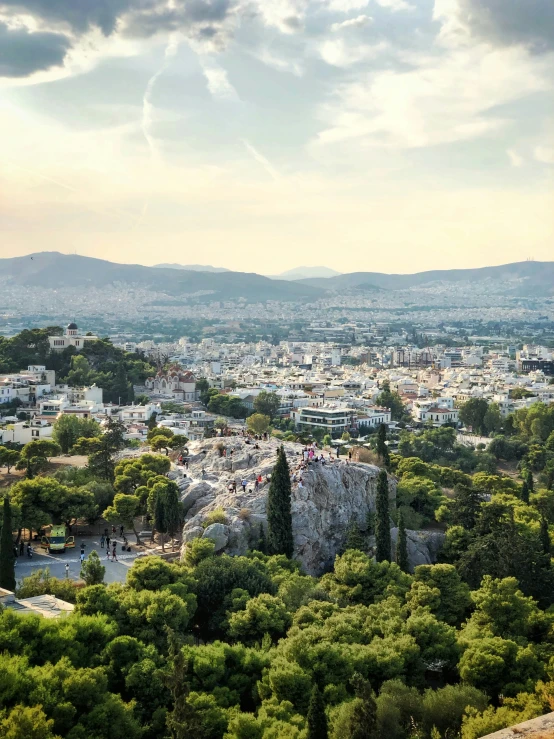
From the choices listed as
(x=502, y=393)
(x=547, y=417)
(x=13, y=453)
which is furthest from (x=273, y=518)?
(x=502, y=393)

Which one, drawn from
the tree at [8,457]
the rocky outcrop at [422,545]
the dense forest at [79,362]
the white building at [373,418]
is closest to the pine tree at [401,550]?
the rocky outcrop at [422,545]

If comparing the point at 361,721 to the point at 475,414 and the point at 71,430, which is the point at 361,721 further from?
the point at 475,414

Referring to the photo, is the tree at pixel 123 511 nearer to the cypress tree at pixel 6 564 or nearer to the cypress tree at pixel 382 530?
the cypress tree at pixel 6 564

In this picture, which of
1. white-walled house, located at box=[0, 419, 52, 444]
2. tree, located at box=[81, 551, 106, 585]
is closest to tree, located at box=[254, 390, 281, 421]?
white-walled house, located at box=[0, 419, 52, 444]

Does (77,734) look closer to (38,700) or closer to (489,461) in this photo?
(38,700)

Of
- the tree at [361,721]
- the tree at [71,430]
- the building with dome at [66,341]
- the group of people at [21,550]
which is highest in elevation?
the building with dome at [66,341]

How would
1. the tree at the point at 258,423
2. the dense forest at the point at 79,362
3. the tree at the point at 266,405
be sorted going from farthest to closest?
1. the tree at the point at 266,405
2. the dense forest at the point at 79,362
3. the tree at the point at 258,423
